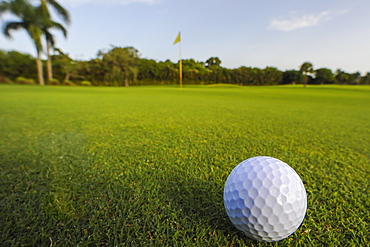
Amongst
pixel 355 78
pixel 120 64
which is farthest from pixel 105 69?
pixel 355 78

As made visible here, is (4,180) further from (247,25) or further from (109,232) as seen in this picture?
(247,25)

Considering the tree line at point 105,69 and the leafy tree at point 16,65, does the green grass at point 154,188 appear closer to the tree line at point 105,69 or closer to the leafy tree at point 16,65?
the tree line at point 105,69

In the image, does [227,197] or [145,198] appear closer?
[227,197]

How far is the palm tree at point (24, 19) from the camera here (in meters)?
18.2

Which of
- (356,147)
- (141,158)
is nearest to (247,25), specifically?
(356,147)

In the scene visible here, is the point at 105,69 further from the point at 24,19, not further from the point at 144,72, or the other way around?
the point at 24,19

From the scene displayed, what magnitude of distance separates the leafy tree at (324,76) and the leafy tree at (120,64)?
4086 centimetres

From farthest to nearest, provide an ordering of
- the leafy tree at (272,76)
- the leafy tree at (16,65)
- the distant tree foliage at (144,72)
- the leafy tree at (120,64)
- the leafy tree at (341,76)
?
the leafy tree at (272,76), the leafy tree at (341,76), the leafy tree at (120,64), the distant tree foliage at (144,72), the leafy tree at (16,65)

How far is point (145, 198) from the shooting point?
3.05 ft

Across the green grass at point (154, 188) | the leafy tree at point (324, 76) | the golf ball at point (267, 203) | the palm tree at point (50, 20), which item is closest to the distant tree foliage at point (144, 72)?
the leafy tree at point (324, 76)

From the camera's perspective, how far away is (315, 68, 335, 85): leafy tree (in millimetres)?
38906

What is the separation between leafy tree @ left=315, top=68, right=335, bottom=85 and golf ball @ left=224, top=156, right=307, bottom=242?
50371 millimetres

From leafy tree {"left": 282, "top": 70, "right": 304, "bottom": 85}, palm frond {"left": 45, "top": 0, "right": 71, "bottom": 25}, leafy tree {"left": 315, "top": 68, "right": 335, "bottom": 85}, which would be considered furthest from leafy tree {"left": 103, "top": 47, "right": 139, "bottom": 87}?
leafy tree {"left": 315, "top": 68, "right": 335, "bottom": 85}

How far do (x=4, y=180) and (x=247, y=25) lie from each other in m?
18.7
